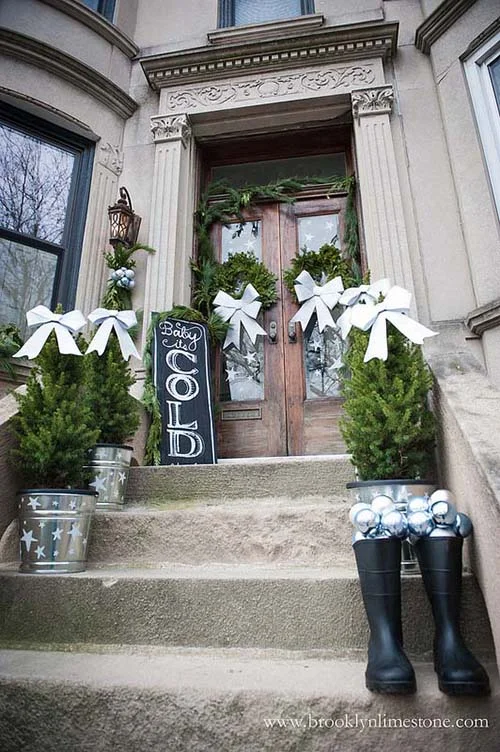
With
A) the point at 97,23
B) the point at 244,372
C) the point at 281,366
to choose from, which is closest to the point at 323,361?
the point at 281,366

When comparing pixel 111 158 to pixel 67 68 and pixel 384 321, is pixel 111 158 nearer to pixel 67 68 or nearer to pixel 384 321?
pixel 67 68

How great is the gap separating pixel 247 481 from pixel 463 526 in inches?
52.6

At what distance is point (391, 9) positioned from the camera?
15.5 feet

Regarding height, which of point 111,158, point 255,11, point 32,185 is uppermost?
point 255,11

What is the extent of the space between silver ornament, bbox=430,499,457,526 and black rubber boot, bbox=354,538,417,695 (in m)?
0.16

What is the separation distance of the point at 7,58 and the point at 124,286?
2334mm

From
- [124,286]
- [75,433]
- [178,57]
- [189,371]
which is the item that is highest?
[178,57]

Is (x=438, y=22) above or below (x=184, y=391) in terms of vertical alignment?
above

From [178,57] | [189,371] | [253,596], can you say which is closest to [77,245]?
[189,371]

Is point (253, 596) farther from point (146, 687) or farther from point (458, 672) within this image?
point (458, 672)

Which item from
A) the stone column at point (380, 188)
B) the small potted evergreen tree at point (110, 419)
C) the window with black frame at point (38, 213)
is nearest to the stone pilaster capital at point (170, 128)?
the window with black frame at point (38, 213)

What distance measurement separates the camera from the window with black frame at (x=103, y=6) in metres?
5.17

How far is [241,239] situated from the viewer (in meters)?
4.70

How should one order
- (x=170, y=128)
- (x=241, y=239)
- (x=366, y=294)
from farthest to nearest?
(x=241, y=239) → (x=170, y=128) → (x=366, y=294)
